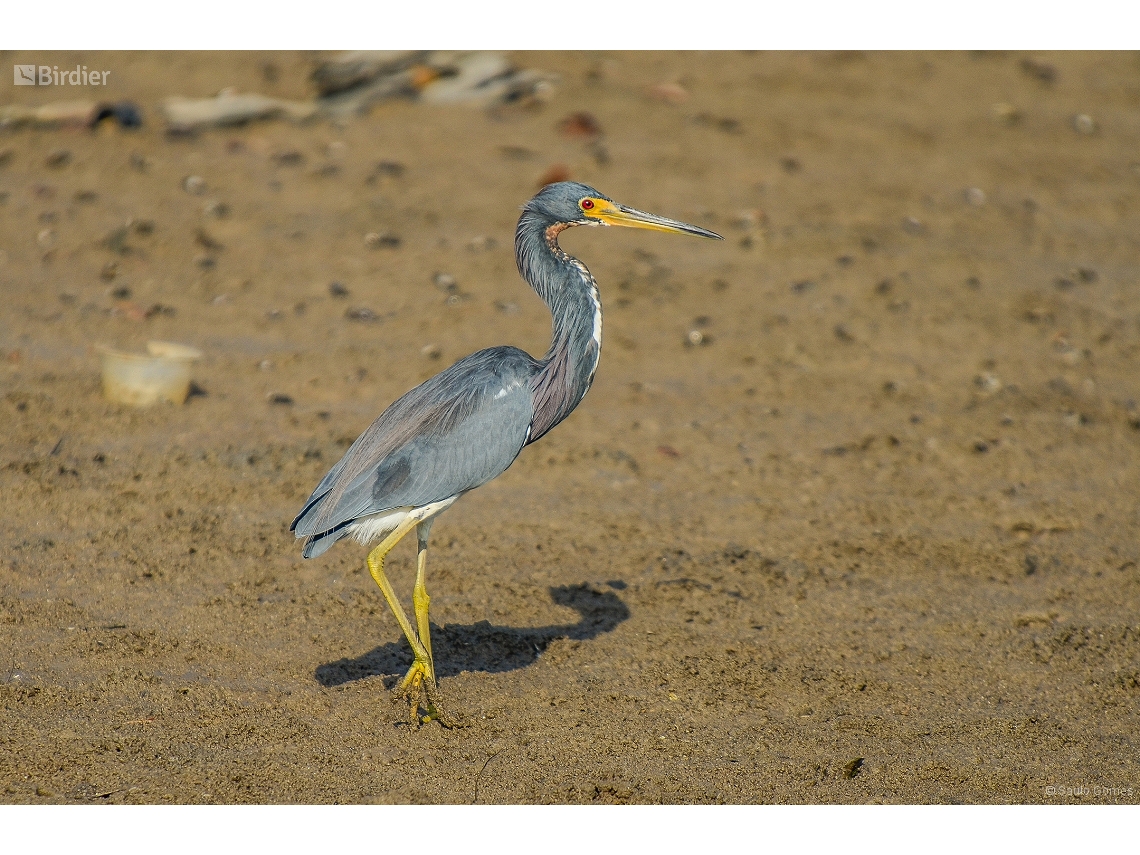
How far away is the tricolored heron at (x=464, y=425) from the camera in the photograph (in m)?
5.57

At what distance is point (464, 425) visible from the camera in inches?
223

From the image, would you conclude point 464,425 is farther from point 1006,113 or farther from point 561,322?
point 1006,113

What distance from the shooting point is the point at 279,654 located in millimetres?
5875

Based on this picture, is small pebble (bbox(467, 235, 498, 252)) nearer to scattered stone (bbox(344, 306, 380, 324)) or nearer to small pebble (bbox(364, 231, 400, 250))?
small pebble (bbox(364, 231, 400, 250))

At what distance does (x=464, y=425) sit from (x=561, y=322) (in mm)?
683

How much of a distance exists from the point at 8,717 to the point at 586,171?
7.86m

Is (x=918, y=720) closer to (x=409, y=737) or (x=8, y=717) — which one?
(x=409, y=737)

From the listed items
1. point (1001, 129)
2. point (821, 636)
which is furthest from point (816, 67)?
point (821, 636)

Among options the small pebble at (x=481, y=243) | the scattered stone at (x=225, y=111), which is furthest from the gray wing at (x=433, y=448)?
the scattered stone at (x=225, y=111)

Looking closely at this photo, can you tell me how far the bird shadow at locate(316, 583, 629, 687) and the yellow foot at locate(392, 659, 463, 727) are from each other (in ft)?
0.63

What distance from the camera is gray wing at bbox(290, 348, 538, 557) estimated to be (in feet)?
18.2

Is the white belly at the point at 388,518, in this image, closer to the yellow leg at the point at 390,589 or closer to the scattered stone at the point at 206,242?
the yellow leg at the point at 390,589

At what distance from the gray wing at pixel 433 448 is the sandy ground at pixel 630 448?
820 mm
